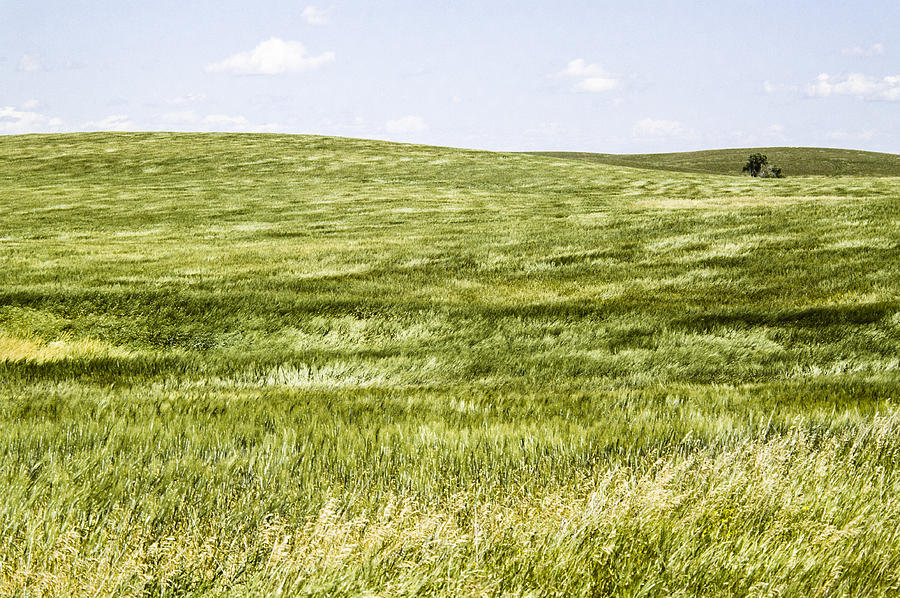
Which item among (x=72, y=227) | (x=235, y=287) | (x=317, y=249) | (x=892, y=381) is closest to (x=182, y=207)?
(x=72, y=227)

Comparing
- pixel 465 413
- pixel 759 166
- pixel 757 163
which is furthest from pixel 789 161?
pixel 465 413

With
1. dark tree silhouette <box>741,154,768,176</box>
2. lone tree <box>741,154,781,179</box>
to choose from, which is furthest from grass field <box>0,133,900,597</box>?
dark tree silhouette <box>741,154,768,176</box>

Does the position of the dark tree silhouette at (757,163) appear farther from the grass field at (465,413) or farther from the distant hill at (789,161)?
the grass field at (465,413)

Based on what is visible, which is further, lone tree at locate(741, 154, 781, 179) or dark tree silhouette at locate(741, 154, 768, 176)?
dark tree silhouette at locate(741, 154, 768, 176)

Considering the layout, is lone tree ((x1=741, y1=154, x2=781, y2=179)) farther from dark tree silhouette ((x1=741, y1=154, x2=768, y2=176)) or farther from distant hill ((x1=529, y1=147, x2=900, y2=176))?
distant hill ((x1=529, y1=147, x2=900, y2=176))

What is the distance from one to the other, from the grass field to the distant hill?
108744 millimetres

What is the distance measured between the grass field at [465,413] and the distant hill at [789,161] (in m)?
109

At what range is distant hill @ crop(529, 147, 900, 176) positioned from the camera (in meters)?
119

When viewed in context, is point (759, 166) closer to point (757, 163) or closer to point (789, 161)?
point (757, 163)

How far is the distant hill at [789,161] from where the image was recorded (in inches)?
4680

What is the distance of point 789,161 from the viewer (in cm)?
12975

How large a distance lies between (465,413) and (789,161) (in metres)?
147

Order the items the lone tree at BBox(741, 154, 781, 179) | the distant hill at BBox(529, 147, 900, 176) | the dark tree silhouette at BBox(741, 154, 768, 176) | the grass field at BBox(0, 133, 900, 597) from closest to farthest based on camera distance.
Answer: the grass field at BBox(0, 133, 900, 597) < the lone tree at BBox(741, 154, 781, 179) < the dark tree silhouette at BBox(741, 154, 768, 176) < the distant hill at BBox(529, 147, 900, 176)

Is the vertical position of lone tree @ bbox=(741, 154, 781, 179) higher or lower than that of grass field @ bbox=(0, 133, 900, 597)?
higher
